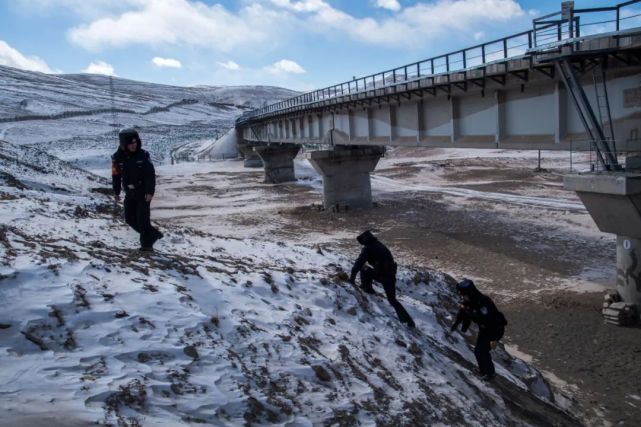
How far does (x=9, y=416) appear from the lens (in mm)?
3594

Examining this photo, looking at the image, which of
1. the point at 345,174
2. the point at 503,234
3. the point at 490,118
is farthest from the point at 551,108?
the point at 345,174

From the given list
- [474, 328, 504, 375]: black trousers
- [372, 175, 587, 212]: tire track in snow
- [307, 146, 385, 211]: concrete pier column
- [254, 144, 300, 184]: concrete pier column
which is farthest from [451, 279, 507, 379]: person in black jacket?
[254, 144, 300, 184]: concrete pier column

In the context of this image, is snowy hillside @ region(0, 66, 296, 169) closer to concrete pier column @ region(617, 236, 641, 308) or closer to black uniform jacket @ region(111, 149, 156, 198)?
black uniform jacket @ region(111, 149, 156, 198)

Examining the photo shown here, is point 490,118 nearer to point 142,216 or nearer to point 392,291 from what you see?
point 392,291

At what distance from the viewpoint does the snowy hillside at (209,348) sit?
14.2 ft

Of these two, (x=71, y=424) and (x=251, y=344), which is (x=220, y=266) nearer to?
(x=251, y=344)

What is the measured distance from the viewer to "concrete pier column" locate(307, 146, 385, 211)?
99.9ft

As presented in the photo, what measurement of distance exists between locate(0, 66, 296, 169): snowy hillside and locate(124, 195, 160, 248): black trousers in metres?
51.8

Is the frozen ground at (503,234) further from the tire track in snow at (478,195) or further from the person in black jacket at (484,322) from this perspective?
the person in black jacket at (484,322)

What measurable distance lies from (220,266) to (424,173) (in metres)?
39.9

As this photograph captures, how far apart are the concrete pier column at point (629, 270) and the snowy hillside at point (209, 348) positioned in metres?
5.56

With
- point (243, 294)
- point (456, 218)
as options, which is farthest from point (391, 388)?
point (456, 218)

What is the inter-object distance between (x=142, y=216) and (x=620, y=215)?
37.3 feet

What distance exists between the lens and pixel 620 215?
12.5m
